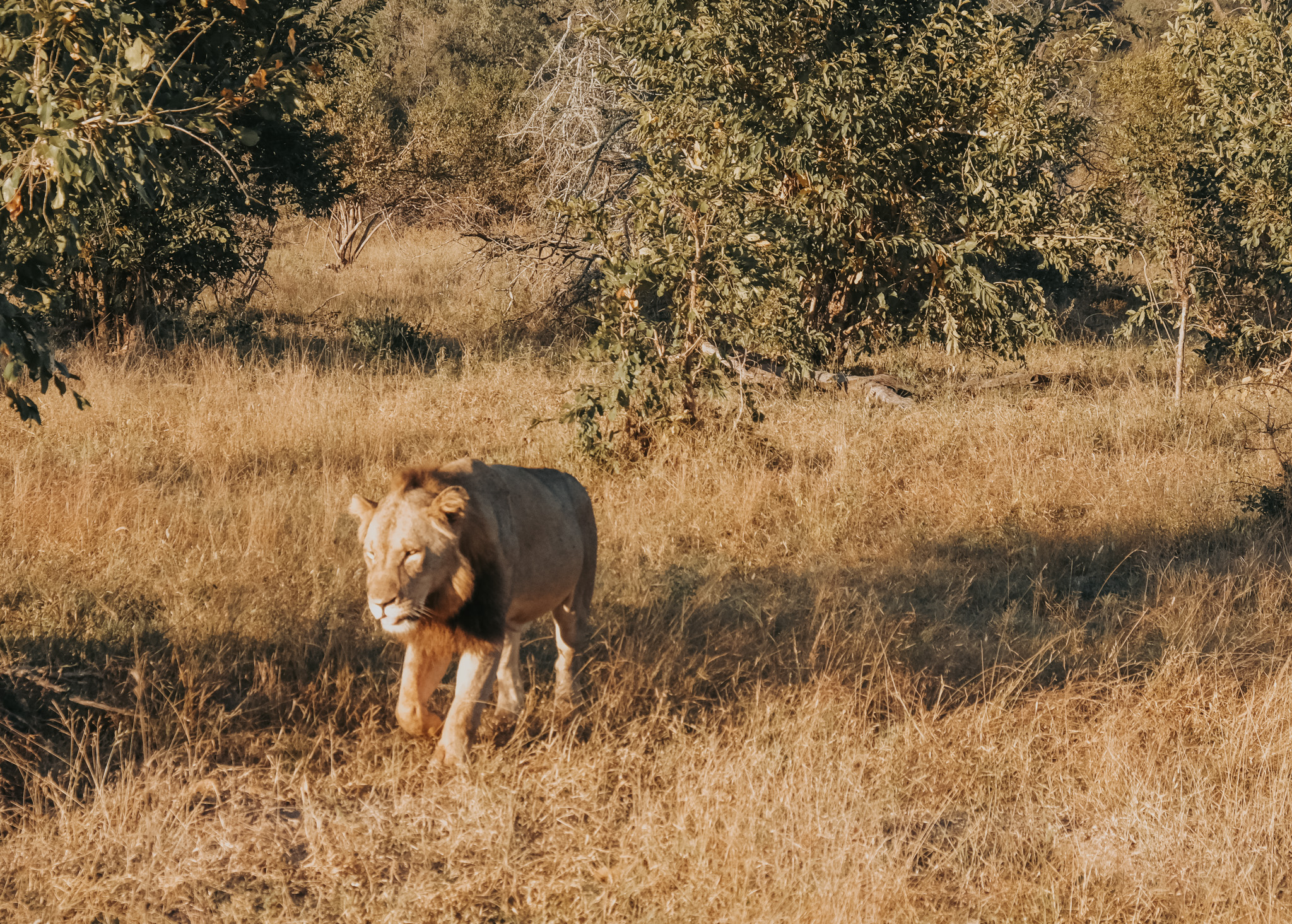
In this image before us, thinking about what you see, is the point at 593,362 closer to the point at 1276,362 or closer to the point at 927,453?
the point at 927,453

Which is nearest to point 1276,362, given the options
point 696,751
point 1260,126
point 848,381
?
point 1260,126

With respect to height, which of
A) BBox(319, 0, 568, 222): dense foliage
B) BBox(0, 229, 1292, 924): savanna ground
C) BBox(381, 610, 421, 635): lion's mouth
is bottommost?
BBox(0, 229, 1292, 924): savanna ground

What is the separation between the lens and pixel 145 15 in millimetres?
4059

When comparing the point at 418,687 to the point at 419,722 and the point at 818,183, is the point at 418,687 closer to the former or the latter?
the point at 419,722

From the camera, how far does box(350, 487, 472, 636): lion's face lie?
3.56 meters

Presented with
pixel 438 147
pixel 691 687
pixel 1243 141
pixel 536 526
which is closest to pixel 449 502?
pixel 536 526

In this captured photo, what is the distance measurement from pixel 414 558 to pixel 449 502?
21 cm

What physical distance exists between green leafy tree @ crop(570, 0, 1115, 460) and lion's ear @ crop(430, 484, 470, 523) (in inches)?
183

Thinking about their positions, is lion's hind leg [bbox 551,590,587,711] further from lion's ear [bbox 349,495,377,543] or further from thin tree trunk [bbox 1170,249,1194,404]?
thin tree trunk [bbox 1170,249,1194,404]

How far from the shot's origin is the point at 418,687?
3.97 metres

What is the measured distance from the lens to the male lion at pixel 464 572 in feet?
11.9

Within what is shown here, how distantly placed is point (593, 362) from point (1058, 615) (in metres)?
4.30

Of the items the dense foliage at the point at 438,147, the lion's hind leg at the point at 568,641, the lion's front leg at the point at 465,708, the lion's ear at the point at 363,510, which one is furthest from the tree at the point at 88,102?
the dense foliage at the point at 438,147

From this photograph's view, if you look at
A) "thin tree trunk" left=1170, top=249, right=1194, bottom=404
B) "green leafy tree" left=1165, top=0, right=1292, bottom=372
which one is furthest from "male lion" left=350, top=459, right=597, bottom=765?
"thin tree trunk" left=1170, top=249, right=1194, bottom=404
